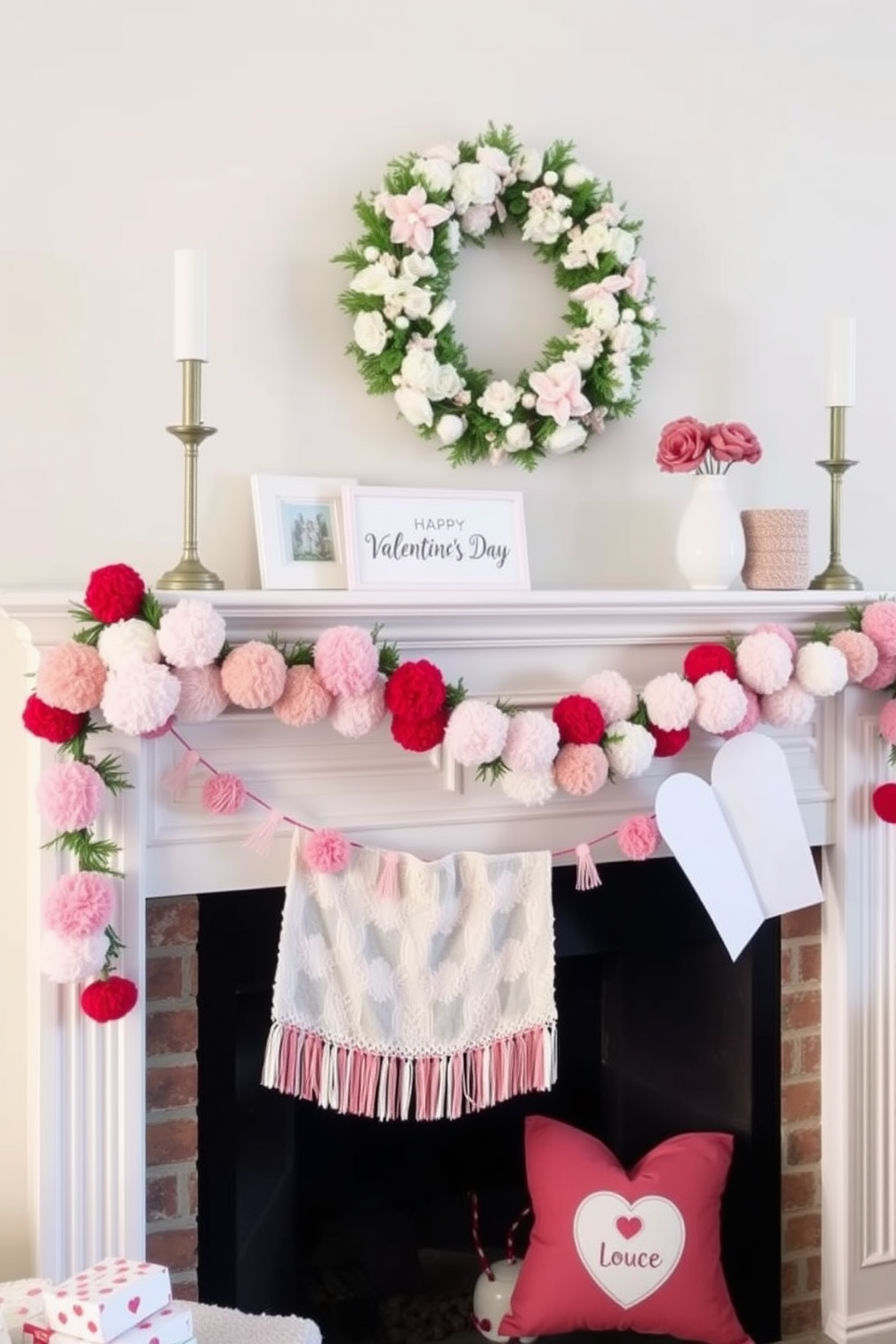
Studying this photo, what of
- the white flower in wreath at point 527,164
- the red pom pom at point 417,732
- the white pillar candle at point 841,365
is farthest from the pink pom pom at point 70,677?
the white pillar candle at point 841,365

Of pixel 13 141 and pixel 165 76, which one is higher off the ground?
pixel 165 76

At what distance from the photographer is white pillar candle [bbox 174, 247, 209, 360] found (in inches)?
69.3

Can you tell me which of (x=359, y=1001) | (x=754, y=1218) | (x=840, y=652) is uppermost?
(x=840, y=652)

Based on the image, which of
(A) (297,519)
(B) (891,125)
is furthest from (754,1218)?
(B) (891,125)

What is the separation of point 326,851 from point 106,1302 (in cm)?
63

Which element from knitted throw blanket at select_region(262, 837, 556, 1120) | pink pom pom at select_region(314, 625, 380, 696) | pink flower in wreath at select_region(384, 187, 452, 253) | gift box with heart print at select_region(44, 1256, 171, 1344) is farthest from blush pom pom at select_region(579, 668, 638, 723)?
gift box with heart print at select_region(44, 1256, 171, 1344)

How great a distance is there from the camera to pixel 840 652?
209 centimetres

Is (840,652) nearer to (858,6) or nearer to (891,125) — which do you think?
(891,125)

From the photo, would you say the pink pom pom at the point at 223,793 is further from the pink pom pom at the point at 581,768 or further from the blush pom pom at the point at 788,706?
the blush pom pom at the point at 788,706

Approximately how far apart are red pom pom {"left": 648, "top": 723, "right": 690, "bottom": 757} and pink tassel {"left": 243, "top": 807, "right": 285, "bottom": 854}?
0.56m

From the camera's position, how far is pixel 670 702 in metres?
1.98

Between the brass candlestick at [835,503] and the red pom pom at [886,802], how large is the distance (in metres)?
0.33

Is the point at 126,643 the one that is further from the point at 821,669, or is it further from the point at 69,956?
the point at 821,669

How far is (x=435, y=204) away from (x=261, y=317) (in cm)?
31
